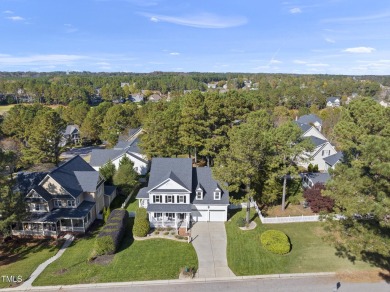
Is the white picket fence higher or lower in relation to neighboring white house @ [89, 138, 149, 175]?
lower

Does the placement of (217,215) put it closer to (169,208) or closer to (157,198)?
(169,208)

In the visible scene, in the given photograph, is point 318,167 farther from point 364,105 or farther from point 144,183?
point 144,183

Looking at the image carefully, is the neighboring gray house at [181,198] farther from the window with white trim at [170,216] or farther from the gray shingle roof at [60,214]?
the gray shingle roof at [60,214]

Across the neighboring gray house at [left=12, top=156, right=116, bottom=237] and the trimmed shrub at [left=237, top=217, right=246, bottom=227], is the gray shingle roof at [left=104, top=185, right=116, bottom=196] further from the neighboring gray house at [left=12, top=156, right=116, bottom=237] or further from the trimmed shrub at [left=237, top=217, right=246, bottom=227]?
the trimmed shrub at [left=237, top=217, right=246, bottom=227]

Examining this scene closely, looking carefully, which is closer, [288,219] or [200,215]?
[288,219]

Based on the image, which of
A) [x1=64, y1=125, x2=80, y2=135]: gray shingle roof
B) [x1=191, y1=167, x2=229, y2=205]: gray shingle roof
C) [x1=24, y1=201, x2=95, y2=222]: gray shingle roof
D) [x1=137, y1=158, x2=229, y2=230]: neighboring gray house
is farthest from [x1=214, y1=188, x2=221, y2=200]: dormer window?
[x1=64, y1=125, x2=80, y2=135]: gray shingle roof

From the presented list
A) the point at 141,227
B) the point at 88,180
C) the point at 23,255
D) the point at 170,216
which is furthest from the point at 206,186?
the point at 23,255
